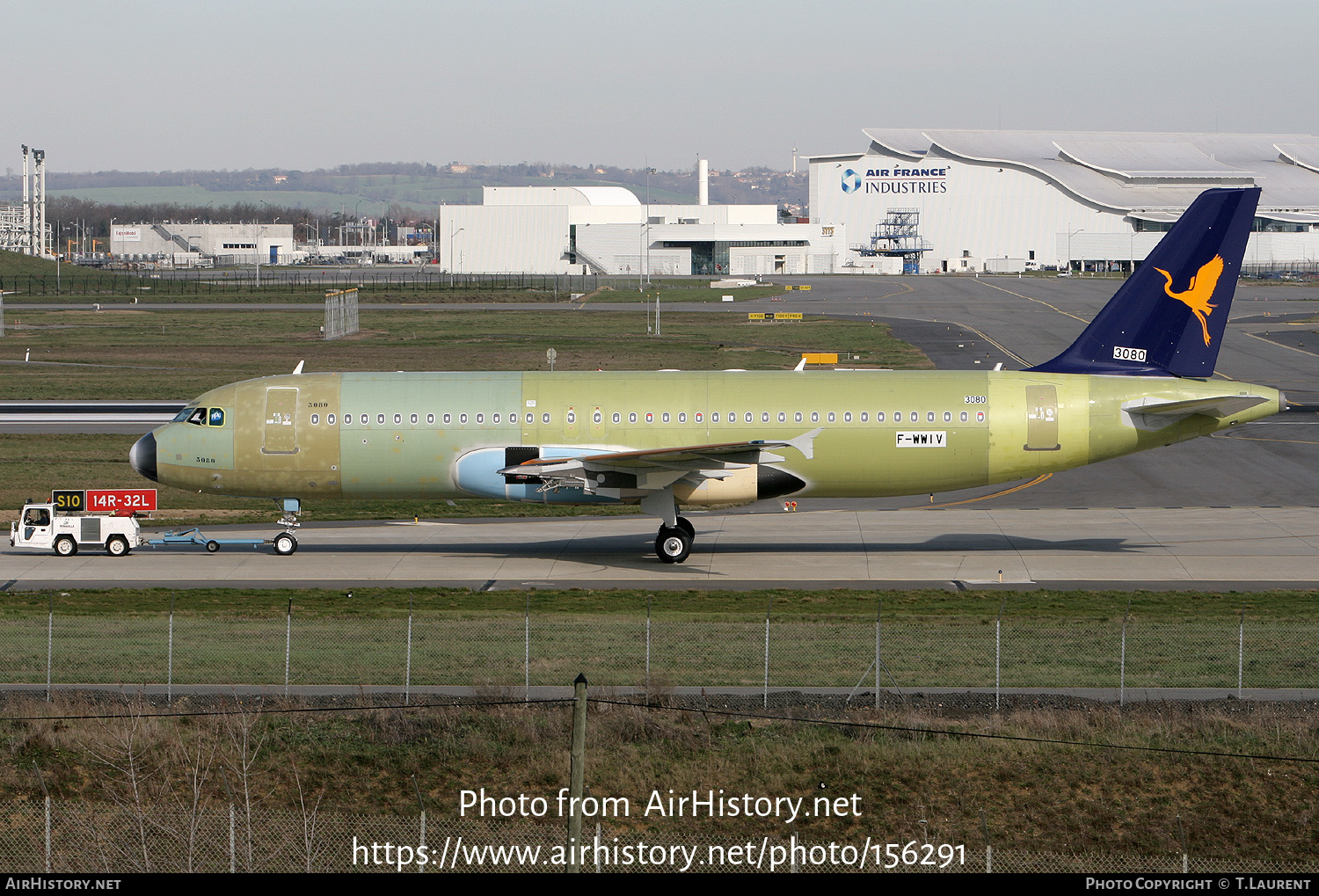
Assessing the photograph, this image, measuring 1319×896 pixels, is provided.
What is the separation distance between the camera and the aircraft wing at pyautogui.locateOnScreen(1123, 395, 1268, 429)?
124 feet

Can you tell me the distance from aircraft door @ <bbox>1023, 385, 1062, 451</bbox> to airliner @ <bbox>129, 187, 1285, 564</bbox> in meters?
0.05

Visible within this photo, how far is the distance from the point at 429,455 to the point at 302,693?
14.7m

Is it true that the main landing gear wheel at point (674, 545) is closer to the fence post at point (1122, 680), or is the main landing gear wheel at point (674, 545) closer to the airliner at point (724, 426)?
the airliner at point (724, 426)

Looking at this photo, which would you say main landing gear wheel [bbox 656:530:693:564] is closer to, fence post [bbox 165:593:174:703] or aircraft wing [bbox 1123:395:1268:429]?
aircraft wing [bbox 1123:395:1268:429]

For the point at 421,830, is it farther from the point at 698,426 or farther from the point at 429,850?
the point at 698,426

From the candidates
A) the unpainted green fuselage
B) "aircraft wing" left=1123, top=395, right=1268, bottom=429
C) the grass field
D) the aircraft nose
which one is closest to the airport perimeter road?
the unpainted green fuselage

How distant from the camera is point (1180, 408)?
125 ft

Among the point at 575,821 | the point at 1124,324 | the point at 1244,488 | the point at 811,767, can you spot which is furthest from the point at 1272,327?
the point at 575,821

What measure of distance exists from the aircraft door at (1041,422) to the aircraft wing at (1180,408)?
212cm

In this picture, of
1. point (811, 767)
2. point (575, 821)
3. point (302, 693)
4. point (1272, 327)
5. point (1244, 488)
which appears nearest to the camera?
point (575, 821)

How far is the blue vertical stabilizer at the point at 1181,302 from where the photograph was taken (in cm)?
3925

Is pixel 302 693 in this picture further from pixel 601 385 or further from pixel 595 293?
pixel 595 293

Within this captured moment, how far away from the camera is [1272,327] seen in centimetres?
11381

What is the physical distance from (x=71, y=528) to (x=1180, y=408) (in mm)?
34165
